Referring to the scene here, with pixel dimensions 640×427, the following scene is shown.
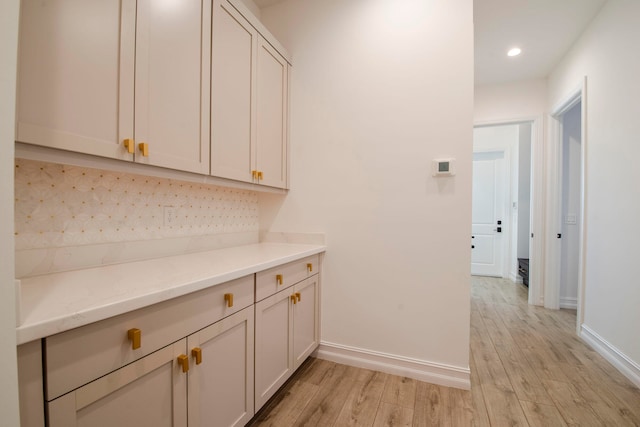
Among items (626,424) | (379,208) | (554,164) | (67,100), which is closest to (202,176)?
(67,100)

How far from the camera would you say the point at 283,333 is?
164cm

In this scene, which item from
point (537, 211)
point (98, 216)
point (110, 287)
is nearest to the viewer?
point (110, 287)

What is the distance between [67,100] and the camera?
93 cm

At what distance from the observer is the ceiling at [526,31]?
7.72 feet

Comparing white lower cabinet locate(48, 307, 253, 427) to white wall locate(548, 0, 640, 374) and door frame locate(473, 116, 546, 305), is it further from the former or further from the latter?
door frame locate(473, 116, 546, 305)

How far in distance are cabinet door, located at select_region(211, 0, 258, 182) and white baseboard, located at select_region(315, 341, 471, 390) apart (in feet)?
4.74

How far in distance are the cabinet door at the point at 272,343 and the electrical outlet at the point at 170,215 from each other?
28.0 inches

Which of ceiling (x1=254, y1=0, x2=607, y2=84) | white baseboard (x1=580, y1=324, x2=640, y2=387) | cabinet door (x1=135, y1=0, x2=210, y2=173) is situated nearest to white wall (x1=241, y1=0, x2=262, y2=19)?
ceiling (x1=254, y1=0, x2=607, y2=84)

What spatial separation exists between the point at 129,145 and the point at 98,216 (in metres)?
0.40

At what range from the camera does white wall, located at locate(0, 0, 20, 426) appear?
50 centimetres

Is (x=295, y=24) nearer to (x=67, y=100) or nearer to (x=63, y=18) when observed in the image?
(x=63, y=18)

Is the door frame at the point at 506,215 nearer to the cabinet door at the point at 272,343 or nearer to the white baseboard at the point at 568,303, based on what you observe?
the white baseboard at the point at 568,303

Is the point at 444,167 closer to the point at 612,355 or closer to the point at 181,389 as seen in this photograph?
the point at 181,389

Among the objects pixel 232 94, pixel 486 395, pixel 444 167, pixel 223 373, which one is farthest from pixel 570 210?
pixel 223 373
